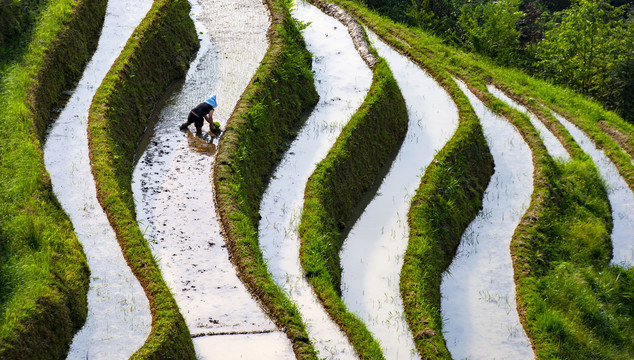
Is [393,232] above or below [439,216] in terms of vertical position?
below

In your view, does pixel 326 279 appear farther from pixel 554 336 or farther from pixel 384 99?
pixel 384 99

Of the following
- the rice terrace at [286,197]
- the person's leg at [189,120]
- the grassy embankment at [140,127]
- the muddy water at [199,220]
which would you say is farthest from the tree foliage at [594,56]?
the person's leg at [189,120]

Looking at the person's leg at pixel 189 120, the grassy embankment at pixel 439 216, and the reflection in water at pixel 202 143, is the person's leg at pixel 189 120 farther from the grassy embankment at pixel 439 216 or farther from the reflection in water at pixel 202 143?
the grassy embankment at pixel 439 216

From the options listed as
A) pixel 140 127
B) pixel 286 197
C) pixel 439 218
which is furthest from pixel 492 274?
pixel 140 127

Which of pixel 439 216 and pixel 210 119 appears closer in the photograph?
pixel 439 216

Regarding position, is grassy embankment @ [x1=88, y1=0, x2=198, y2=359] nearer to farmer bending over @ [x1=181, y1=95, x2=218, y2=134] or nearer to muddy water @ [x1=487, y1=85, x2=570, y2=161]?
farmer bending over @ [x1=181, y1=95, x2=218, y2=134]

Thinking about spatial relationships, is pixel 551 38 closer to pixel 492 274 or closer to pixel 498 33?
pixel 498 33

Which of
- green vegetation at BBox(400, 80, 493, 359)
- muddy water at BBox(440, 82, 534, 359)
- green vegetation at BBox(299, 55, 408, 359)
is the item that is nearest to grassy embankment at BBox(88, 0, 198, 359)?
green vegetation at BBox(299, 55, 408, 359)
